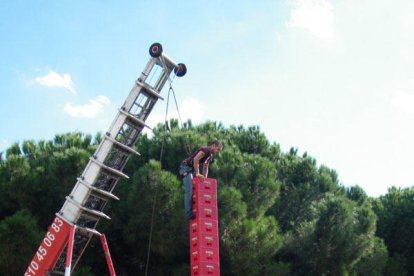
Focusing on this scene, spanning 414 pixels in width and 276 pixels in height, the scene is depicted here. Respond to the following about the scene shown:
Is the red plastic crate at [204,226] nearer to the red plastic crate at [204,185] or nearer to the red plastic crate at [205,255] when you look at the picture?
the red plastic crate at [205,255]

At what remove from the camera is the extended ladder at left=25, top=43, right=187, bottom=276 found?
38.5ft

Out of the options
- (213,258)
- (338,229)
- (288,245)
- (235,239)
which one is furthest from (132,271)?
(213,258)

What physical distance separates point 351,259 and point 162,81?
41.0 feet

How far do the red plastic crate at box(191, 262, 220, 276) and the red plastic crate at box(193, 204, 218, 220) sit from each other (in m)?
0.78

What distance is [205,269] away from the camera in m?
9.16

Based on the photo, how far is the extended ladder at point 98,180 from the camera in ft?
38.5

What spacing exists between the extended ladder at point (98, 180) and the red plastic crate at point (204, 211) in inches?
121

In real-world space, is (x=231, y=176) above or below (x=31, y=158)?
below

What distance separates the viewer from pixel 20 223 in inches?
636

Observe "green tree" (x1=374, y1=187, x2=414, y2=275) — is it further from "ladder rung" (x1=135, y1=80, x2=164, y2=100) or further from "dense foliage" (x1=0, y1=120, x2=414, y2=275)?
"ladder rung" (x1=135, y1=80, x2=164, y2=100)

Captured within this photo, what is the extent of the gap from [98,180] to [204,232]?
145 inches

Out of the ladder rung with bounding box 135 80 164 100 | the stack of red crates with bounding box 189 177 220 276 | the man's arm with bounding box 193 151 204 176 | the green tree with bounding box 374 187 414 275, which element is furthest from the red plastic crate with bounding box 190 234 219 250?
the green tree with bounding box 374 187 414 275

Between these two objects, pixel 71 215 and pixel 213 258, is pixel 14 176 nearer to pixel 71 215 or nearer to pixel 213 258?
pixel 71 215

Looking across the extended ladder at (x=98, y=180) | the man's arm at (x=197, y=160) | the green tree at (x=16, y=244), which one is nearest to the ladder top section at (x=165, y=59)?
the extended ladder at (x=98, y=180)
